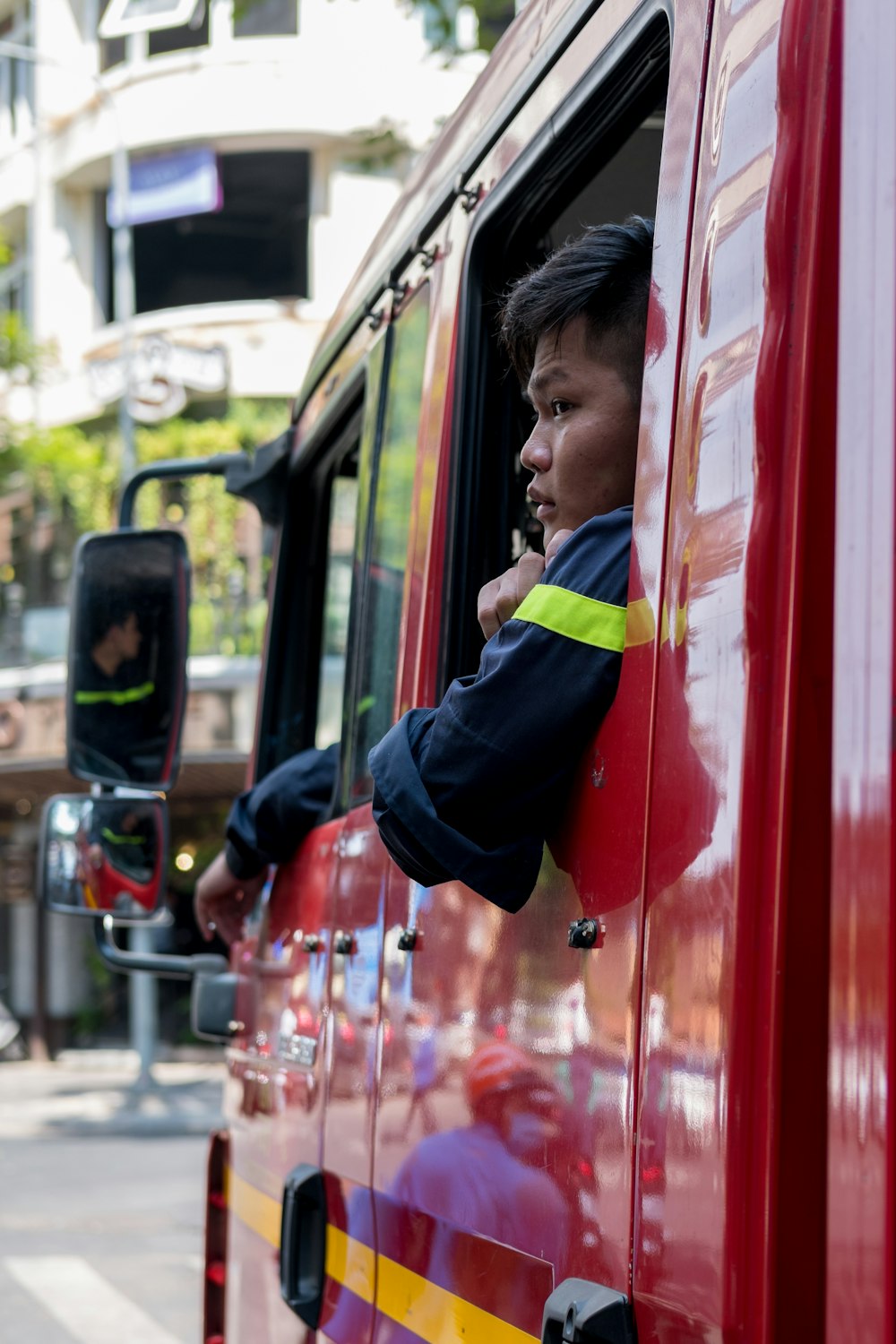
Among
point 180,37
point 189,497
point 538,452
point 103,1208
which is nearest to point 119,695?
point 538,452

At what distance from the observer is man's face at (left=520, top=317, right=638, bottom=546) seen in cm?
152

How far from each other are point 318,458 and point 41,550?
59.1 feet

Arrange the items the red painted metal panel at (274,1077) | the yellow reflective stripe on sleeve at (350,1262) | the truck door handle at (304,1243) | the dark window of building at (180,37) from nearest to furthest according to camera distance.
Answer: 1. the yellow reflective stripe on sleeve at (350,1262)
2. the truck door handle at (304,1243)
3. the red painted metal panel at (274,1077)
4. the dark window of building at (180,37)

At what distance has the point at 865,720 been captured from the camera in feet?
3.04

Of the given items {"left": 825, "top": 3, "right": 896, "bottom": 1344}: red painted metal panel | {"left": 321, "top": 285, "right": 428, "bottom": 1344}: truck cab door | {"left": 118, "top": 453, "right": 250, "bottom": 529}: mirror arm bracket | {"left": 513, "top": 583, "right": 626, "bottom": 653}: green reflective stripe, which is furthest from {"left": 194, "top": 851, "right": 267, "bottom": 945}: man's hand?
{"left": 825, "top": 3, "right": 896, "bottom": 1344}: red painted metal panel

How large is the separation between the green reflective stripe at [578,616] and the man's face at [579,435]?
0.75 ft

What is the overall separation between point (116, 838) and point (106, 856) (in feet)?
0.11

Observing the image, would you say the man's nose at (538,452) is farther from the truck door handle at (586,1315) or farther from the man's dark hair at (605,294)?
the truck door handle at (586,1315)

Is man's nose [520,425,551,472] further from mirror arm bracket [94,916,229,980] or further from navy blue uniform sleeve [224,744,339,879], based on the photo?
mirror arm bracket [94,916,229,980]

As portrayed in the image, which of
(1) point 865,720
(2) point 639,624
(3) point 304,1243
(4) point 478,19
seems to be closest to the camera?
(1) point 865,720

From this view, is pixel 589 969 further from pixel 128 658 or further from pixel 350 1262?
pixel 128 658

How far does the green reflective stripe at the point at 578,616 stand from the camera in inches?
50.5

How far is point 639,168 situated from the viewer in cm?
202

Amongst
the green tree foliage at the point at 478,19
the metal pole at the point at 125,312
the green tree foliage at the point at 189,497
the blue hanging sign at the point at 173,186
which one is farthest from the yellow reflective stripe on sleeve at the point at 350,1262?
the blue hanging sign at the point at 173,186
